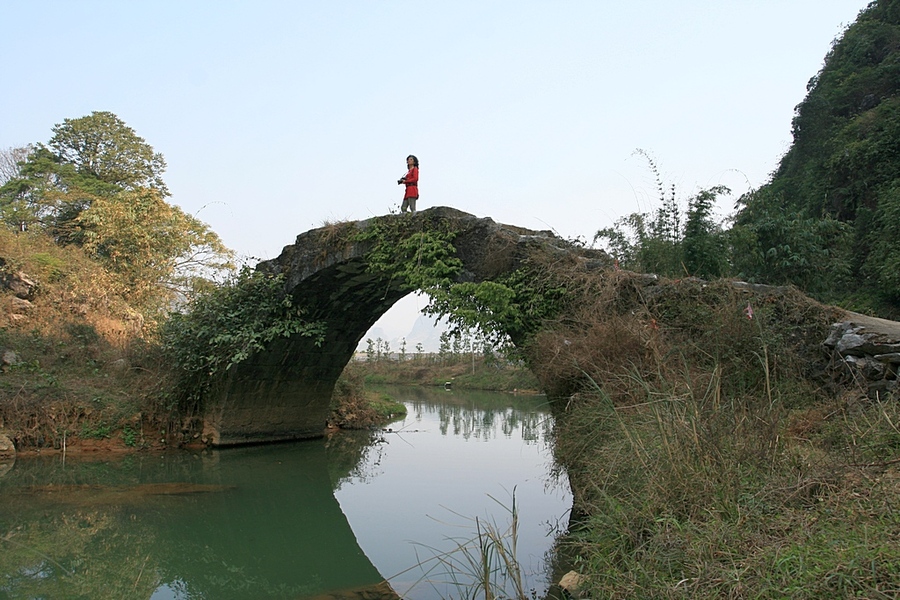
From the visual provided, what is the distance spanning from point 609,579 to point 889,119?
1797cm

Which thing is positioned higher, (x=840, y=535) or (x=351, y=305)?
(x=351, y=305)

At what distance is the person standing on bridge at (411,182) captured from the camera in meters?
7.92

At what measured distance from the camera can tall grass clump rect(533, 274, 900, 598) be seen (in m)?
2.11

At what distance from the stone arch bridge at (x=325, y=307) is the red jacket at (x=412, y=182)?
43 centimetres

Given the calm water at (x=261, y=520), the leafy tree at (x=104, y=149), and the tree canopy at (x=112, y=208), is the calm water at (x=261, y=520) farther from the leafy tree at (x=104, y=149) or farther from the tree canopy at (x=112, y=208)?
the leafy tree at (x=104, y=149)

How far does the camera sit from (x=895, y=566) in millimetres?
1900

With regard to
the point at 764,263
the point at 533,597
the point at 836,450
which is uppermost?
the point at 764,263

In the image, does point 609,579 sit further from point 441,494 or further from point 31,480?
point 31,480

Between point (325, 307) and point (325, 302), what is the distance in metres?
0.15

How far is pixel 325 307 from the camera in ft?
32.3

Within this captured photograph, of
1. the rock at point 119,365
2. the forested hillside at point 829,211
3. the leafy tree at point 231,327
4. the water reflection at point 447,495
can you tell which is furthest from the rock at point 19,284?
the forested hillside at point 829,211

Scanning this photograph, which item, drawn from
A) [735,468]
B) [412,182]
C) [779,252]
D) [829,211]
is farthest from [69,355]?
[829,211]

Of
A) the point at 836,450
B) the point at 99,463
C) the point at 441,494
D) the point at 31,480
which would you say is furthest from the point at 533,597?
the point at 99,463

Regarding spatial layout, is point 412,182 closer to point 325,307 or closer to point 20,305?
point 325,307
